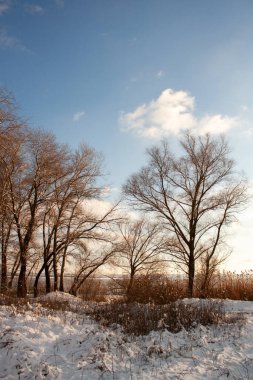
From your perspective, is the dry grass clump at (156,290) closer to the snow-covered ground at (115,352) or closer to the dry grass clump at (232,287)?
the dry grass clump at (232,287)

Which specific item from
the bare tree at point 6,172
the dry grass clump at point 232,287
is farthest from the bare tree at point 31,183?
the dry grass clump at point 232,287

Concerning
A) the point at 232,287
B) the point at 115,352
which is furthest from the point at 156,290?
the point at 115,352

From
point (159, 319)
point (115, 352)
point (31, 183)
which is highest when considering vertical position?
point (31, 183)

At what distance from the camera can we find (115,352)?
6113mm

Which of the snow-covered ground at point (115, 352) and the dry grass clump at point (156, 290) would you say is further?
the dry grass clump at point (156, 290)

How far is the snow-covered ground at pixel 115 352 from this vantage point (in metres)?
A: 5.18

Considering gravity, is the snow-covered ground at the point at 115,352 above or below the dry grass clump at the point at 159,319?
below

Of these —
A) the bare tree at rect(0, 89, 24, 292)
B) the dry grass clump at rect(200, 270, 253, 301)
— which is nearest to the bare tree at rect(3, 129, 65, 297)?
the bare tree at rect(0, 89, 24, 292)

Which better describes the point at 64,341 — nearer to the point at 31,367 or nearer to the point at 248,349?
the point at 31,367

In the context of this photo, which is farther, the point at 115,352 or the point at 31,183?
the point at 31,183

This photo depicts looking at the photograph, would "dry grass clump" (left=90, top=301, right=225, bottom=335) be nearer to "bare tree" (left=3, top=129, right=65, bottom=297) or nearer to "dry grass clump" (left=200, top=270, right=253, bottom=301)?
"dry grass clump" (left=200, top=270, right=253, bottom=301)

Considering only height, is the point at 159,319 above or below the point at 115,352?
above

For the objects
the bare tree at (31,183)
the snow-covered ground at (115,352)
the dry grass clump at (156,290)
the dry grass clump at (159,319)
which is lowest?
the snow-covered ground at (115,352)

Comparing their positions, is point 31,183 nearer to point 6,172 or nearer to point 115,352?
point 6,172
